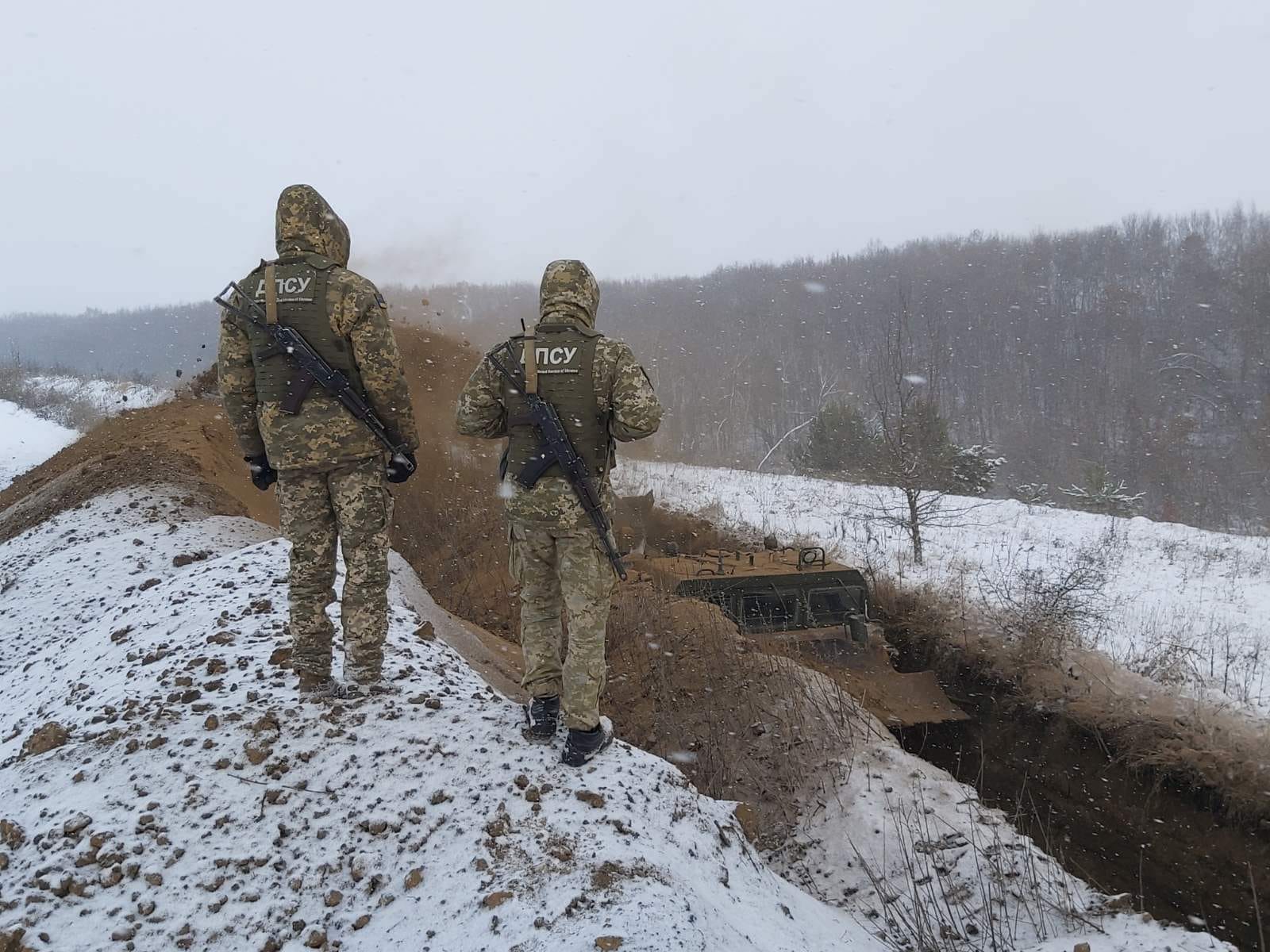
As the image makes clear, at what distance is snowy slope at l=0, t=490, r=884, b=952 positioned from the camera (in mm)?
2402

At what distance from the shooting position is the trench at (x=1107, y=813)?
201 inches

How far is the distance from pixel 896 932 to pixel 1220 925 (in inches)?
117

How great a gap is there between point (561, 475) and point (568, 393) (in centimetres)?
37

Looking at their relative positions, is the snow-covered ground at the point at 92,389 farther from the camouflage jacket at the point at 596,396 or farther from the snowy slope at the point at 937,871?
the snowy slope at the point at 937,871

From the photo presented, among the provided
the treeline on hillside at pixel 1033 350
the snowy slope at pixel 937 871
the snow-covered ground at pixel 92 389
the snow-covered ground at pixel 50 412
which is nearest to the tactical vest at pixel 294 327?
the snowy slope at pixel 937 871

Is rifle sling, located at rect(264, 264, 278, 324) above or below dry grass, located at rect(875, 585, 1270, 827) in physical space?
above

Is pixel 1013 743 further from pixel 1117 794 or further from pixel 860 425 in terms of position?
pixel 860 425

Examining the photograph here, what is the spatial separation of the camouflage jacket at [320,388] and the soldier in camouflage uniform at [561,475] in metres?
0.46

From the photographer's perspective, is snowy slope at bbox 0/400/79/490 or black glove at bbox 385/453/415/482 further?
snowy slope at bbox 0/400/79/490

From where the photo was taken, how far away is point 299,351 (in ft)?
10.9

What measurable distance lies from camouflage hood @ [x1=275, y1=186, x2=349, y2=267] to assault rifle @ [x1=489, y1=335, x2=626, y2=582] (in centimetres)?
121

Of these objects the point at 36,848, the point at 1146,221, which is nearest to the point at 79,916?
the point at 36,848

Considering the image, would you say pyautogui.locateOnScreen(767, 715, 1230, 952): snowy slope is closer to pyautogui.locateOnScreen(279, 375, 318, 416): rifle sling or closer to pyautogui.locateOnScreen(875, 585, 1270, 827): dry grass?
pyautogui.locateOnScreen(875, 585, 1270, 827): dry grass

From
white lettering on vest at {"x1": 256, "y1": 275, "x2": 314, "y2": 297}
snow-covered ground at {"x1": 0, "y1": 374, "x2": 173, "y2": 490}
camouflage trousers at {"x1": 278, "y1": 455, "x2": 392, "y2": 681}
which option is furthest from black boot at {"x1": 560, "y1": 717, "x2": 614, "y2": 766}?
snow-covered ground at {"x1": 0, "y1": 374, "x2": 173, "y2": 490}
